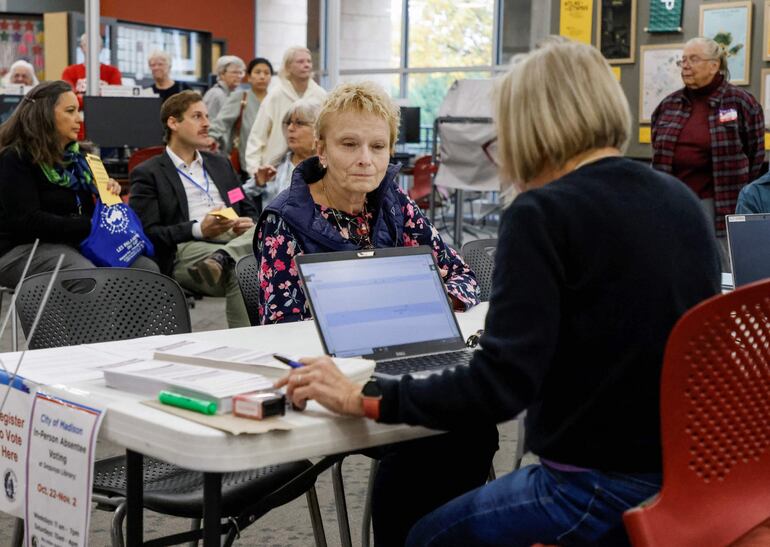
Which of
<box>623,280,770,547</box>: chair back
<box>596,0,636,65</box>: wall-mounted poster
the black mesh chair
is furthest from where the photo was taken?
<box>596,0,636,65</box>: wall-mounted poster

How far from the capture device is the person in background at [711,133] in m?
5.77

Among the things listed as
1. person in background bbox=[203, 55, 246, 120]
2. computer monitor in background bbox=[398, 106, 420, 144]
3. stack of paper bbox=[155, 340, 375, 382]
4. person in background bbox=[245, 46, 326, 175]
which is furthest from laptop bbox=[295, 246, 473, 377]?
computer monitor in background bbox=[398, 106, 420, 144]

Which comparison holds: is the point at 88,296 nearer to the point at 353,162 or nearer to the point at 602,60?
the point at 353,162

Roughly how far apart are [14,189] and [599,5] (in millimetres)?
4328

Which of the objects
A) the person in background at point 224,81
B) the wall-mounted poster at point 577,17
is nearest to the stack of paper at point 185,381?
the wall-mounted poster at point 577,17

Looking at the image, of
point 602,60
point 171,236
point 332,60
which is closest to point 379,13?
point 332,60

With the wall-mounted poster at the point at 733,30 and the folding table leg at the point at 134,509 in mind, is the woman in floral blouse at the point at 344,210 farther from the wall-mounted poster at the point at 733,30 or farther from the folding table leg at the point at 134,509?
the wall-mounted poster at the point at 733,30

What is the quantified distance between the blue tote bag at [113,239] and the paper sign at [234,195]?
2.14 feet

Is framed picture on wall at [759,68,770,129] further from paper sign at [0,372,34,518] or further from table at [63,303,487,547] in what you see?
paper sign at [0,372,34,518]

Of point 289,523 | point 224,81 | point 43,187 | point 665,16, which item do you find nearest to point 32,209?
point 43,187

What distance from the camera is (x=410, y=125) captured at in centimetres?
1107

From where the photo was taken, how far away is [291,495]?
2.07m

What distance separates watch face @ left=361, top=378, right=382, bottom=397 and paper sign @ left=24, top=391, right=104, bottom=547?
381mm

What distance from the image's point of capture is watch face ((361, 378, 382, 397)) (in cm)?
144
